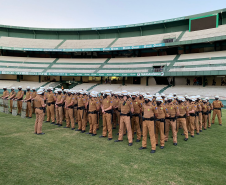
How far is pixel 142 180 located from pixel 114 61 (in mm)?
29088

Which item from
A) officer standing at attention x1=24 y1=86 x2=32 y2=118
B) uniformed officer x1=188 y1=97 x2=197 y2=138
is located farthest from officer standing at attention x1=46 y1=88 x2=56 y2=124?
uniformed officer x1=188 y1=97 x2=197 y2=138

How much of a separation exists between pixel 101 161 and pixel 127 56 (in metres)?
29.4

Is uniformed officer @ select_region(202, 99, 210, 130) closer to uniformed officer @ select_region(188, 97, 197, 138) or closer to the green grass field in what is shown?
uniformed officer @ select_region(188, 97, 197, 138)

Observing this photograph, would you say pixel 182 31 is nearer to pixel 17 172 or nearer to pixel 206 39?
pixel 206 39

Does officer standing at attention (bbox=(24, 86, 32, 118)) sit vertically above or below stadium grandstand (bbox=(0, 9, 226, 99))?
below

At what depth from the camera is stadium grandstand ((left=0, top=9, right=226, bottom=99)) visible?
2498 cm

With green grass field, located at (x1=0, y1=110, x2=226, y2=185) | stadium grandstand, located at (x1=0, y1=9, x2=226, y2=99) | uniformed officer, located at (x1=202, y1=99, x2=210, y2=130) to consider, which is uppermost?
stadium grandstand, located at (x1=0, y1=9, x2=226, y2=99)

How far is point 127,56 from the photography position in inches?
1307

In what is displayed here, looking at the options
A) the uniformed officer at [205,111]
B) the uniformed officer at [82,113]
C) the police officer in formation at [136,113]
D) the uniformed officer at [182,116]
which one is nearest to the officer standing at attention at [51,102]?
the police officer in formation at [136,113]

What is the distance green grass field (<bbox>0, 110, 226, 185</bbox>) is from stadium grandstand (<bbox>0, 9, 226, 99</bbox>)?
662 inches

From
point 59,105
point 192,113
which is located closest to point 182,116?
point 192,113

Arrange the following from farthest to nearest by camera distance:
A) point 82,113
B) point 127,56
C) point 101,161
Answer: point 127,56
point 82,113
point 101,161

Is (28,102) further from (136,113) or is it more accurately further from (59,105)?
(136,113)

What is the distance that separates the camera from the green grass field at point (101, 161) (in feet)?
14.7
